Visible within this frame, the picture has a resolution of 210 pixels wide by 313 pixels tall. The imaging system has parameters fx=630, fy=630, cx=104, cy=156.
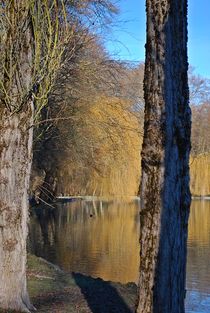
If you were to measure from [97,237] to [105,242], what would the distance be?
1.31 m

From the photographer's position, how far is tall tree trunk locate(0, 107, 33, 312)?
710 centimetres

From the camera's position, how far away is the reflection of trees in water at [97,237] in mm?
16109

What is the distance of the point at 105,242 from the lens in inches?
830

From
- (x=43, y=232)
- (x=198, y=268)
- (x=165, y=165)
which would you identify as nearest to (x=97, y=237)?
(x=43, y=232)

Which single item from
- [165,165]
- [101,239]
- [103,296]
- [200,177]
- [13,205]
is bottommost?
[103,296]

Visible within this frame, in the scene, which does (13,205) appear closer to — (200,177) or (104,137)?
(104,137)

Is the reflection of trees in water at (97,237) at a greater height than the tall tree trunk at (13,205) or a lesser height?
lesser

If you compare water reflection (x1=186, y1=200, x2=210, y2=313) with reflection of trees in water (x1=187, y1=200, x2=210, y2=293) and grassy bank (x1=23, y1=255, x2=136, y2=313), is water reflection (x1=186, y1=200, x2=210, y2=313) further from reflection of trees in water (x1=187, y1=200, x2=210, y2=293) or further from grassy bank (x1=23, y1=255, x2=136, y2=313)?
grassy bank (x1=23, y1=255, x2=136, y2=313)

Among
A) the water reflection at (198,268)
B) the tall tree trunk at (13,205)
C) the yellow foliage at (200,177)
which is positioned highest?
the yellow foliage at (200,177)

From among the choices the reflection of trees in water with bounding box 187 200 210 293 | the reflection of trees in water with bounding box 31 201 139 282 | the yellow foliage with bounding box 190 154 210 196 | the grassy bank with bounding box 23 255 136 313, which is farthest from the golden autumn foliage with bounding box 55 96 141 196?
the yellow foliage with bounding box 190 154 210 196

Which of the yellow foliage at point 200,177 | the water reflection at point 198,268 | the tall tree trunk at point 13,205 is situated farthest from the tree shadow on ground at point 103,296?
the yellow foliage at point 200,177

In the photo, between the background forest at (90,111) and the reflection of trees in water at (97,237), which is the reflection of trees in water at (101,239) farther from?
the background forest at (90,111)

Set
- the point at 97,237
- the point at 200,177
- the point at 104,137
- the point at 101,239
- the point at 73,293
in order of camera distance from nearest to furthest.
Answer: the point at 73,293 → the point at 104,137 → the point at 101,239 → the point at 97,237 → the point at 200,177

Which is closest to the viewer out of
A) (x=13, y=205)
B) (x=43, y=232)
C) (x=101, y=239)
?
(x=13, y=205)
